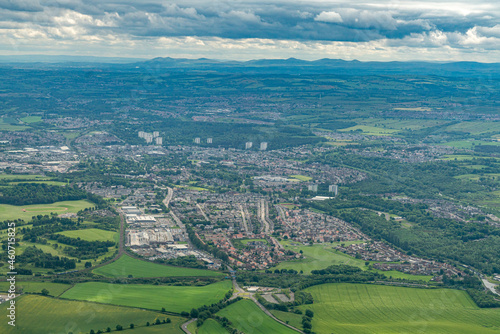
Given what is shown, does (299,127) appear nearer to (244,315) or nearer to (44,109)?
(44,109)

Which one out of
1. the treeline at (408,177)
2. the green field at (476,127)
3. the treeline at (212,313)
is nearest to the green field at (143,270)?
the treeline at (212,313)

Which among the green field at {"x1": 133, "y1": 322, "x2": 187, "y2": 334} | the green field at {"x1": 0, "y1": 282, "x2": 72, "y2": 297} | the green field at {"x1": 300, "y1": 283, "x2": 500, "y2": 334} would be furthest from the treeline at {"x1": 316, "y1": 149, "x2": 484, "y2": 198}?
the green field at {"x1": 133, "y1": 322, "x2": 187, "y2": 334}

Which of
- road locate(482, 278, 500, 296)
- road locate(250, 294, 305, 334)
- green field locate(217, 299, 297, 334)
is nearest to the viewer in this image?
green field locate(217, 299, 297, 334)

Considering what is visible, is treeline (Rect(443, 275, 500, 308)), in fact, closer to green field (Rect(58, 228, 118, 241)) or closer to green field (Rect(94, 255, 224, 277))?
green field (Rect(94, 255, 224, 277))

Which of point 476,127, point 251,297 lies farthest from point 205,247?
point 476,127

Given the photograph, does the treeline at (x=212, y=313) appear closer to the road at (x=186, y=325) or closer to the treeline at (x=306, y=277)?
the road at (x=186, y=325)

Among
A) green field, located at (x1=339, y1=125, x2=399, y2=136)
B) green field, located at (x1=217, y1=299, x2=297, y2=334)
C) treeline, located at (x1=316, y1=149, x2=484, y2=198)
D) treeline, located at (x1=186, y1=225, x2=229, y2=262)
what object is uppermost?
green field, located at (x1=217, y1=299, x2=297, y2=334)

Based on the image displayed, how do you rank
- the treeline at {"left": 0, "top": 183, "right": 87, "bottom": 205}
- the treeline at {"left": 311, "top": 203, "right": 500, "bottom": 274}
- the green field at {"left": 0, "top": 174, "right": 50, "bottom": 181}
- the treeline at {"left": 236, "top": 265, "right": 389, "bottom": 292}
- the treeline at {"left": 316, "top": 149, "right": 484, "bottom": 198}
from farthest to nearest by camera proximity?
the treeline at {"left": 316, "top": 149, "right": 484, "bottom": 198}
the green field at {"left": 0, "top": 174, "right": 50, "bottom": 181}
the treeline at {"left": 0, "top": 183, "right": 87, "bottom": 205}
the treeline at {"left": 311, "top": 203, "right": 500, "bottom": 274}
the treeline at {"left": 236, "top": 265, "right": 389, "bottom": 292}
